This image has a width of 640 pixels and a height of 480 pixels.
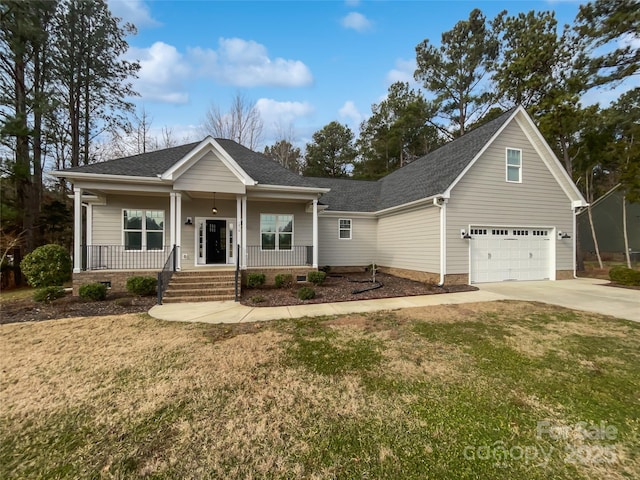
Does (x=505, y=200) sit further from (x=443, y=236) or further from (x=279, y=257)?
(x=279, y=257)

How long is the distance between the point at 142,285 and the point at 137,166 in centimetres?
456

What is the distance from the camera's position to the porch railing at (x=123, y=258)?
1041 centimetres

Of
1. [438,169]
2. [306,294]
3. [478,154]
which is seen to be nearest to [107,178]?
[306,294]

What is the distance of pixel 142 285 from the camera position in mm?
8680

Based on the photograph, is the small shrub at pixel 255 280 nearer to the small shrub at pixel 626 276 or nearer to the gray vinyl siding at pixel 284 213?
the gray vinyl siding at pixel 284 213

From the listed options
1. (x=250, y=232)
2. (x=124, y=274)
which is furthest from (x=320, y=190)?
(x=124, y=274)

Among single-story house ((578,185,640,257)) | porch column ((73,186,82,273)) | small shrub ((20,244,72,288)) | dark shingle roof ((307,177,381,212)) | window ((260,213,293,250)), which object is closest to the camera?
small shrub ((20,244,72,288))

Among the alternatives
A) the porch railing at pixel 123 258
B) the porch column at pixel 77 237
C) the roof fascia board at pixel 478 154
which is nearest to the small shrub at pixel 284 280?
the porch railing at pixel 123 258

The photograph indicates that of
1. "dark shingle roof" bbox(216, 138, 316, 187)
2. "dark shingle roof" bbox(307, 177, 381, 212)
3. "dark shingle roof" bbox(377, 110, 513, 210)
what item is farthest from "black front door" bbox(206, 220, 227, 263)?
"dark shingle roof" bbox(377, 110, 513, 210)

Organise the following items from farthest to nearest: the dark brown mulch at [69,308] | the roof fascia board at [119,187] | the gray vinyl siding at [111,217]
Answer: the gray vinyl siding at [111,217]
the roof fascia board at [119,187]
the dark brown mulch at [69,308]

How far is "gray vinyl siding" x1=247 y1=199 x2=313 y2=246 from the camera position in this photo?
12148mm

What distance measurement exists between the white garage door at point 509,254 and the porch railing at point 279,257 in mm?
7069

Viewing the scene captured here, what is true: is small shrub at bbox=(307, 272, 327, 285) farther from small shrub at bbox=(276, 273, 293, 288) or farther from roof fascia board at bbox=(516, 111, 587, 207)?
roof fascia board at bbox=(516, 111, 587, 207)

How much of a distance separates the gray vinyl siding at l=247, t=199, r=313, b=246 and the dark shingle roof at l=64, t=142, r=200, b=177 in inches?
138
